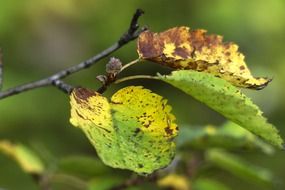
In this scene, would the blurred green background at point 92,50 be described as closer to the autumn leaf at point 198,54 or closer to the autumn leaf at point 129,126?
the autumn leaf at point 198,54

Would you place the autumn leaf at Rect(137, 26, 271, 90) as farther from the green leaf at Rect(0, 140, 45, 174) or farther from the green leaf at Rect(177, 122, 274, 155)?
the green leaf at Rect(0, 140, 45, 174)

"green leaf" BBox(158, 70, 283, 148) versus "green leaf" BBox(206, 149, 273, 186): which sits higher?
"green leaf" BBox(206, 149, 273, 186)

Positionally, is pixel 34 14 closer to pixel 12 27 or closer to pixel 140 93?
pixel 12 27

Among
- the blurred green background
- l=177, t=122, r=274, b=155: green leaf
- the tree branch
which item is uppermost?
the blurred green background

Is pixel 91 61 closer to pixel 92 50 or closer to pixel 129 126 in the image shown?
pixel 129 126

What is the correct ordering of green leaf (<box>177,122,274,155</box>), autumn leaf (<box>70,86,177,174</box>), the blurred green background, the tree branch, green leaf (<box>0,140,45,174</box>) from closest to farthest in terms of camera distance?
autumn leaf (<box>70,86,177,174</box>), the tree branch, green leaf (<box>177,122,274,155</box>), green leaf (<box>0,140,45,174</box>), the blurred green background

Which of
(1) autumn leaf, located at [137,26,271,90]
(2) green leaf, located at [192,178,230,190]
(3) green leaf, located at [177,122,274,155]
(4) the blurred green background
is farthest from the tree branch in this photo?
(4) the blurred green background

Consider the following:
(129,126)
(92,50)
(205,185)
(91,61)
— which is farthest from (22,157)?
(92,50)
